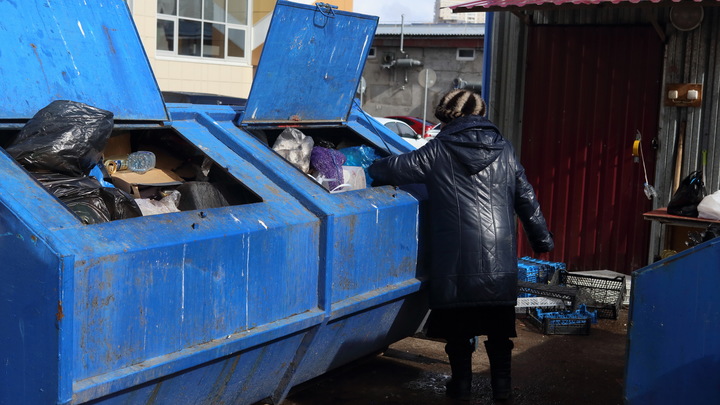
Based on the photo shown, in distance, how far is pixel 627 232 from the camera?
675cm

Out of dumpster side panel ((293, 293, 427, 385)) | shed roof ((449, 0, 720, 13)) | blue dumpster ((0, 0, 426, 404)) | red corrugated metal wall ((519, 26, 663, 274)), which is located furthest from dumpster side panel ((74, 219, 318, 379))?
red corrugated metal wall ((519, 26, 663, 274))

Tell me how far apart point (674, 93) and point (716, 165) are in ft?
2.06

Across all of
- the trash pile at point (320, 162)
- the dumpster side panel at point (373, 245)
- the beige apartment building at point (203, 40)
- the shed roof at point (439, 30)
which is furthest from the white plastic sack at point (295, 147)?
the shed roof at point (439, 30)

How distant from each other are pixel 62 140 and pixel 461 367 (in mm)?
2241

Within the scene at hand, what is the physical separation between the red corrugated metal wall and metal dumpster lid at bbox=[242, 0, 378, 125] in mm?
2564

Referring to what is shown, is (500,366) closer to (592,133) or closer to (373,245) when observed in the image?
(373,245)

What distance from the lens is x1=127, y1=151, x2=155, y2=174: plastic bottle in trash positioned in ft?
12.7

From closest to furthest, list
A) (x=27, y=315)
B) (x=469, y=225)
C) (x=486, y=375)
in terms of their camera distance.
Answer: (x=27, y=315) < (x=469, y=225) < (x=486, y=375)

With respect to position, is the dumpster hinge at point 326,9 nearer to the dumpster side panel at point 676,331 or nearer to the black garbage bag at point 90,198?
the black garbage bag at point 90,198

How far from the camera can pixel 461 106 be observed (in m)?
4.21

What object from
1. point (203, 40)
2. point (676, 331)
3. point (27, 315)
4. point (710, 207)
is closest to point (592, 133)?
point (710, 207)

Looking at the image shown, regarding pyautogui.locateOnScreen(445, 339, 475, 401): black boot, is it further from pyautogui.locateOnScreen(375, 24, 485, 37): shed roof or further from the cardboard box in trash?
pyautogui.locateOnScreen(375, 24, 485, 37): shed roof

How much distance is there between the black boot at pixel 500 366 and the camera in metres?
4.23

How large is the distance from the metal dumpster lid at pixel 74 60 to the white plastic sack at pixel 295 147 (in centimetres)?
69
